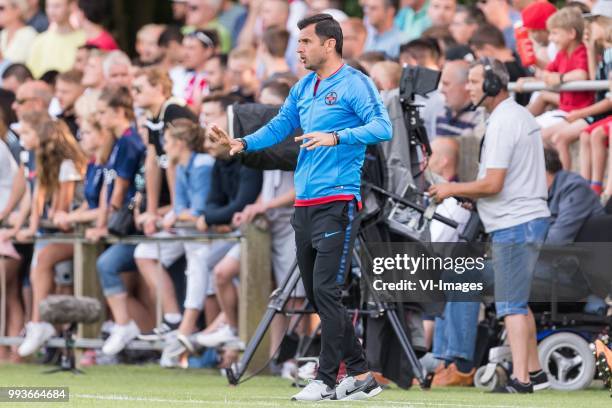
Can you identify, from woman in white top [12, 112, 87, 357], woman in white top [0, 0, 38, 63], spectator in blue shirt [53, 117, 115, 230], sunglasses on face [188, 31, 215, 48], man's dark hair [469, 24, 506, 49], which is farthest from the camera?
woman in white top [0, 0, 38, 63]

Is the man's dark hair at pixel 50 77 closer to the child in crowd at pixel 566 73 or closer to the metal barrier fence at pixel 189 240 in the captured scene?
the metal barrier fence at pixel 189 240

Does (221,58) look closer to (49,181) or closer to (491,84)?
(49,181)

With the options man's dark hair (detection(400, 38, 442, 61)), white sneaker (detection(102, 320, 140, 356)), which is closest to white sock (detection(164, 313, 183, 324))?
white sneaker (detection(102, 320, 140, 356))

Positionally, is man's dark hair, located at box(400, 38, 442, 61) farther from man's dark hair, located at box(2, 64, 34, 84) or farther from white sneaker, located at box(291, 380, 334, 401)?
white sneaker, located at box(291, 380, 334, 401)

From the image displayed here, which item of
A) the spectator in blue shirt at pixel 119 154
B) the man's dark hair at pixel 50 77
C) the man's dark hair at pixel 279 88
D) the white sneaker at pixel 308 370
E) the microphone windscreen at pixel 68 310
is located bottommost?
the white sneaker at pixel 308 370

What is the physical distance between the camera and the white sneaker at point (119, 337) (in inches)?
530

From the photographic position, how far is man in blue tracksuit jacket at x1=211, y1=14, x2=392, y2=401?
31.1 feet

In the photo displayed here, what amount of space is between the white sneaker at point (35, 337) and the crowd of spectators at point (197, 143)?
14mm

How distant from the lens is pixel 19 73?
17.5m

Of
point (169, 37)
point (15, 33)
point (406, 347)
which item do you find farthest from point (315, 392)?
point (15, 33)

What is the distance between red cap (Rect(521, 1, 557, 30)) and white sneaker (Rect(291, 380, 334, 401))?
5706 millimetres

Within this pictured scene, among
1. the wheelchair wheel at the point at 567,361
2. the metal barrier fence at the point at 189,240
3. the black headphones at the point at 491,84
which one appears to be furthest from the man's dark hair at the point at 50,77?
the wheelchair wheel at the point at 567,361

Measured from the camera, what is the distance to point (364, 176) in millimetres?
11086

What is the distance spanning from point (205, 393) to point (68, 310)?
116 inches
